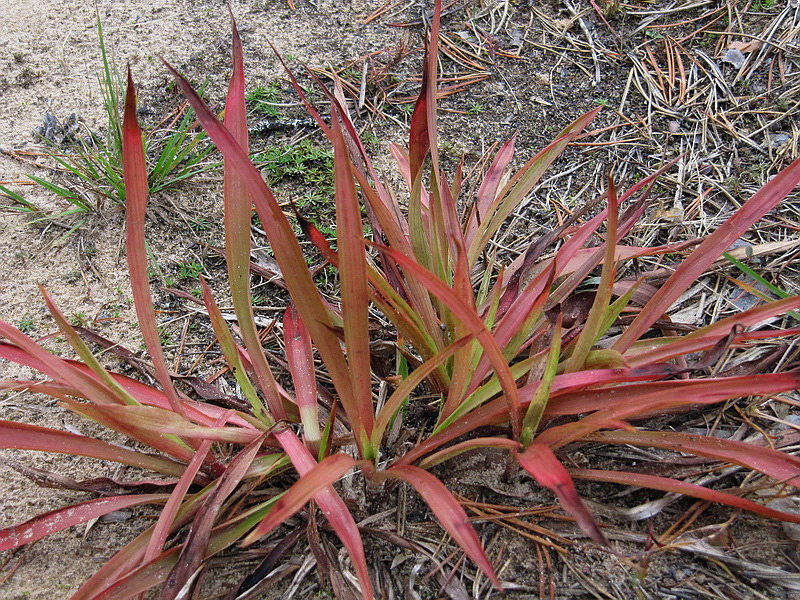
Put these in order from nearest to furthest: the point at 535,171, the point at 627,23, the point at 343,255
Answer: the point at 343,255 < the point at 535,171 < the point at 627,23

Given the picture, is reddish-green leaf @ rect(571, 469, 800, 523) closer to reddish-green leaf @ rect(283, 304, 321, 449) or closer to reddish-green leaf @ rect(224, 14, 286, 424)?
reddish-green leaf @ rect(283, 304, 321, 449)

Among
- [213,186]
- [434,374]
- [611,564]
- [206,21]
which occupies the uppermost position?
[206,21]

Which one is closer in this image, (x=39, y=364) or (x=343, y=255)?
(x=343, y=255)

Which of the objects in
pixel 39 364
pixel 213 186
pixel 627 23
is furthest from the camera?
pixel 627 23

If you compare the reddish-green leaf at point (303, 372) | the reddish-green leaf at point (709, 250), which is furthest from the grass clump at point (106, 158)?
the reddish-green leaf at point (709, 250)

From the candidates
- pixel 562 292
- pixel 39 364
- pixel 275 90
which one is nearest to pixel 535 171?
pixel 562 292

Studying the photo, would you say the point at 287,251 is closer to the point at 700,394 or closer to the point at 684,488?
the point at 700,394

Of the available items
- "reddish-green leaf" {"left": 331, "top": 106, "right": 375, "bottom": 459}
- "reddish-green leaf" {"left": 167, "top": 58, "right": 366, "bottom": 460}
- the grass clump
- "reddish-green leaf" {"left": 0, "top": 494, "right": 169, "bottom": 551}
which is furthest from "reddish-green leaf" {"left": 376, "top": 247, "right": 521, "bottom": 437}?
the grass clump

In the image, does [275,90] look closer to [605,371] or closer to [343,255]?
[343,255]
